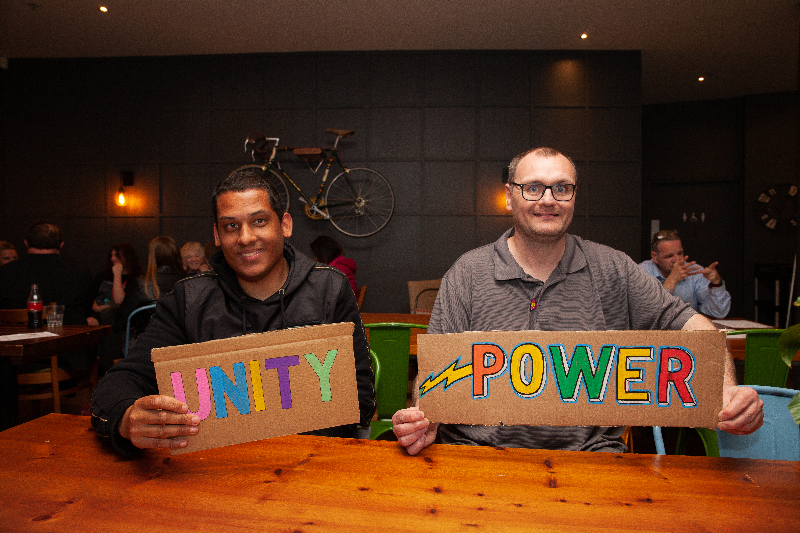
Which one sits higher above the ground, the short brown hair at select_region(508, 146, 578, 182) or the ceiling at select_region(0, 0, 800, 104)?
the ceiling at select_region(0, 0, 800, 104)

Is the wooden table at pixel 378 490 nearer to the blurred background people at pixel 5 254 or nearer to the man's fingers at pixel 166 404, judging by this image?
the man's fingers at pixel 166 404

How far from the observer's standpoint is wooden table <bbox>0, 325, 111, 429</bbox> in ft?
7.48

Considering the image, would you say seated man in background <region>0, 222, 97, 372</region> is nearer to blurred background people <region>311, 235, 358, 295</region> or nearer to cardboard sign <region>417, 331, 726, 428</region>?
blurred background people <region>311, 235, 358, 295</region>

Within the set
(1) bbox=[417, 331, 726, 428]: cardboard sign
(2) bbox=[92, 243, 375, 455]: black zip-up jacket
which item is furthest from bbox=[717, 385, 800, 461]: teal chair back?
(2) bbox=[92, 243, 375, 455]: black zip-up jacket

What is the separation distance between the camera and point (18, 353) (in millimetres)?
2256

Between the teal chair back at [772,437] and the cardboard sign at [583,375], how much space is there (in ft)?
1.18

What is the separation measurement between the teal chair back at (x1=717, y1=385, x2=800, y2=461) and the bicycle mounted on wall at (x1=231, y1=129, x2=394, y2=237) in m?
4.58

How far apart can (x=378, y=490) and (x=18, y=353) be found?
2277 mm

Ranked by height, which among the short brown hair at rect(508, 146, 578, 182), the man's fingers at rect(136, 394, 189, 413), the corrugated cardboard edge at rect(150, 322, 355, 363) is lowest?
the man's fingers at rect(136, 394, 189, 413)

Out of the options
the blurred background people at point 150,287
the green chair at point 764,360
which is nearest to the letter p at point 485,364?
the green chair at point 764,360

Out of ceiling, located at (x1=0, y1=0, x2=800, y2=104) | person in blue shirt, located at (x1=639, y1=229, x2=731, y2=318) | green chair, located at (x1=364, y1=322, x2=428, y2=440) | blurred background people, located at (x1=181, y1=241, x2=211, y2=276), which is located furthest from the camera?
ceiling, located at (x1=0, y1=0, x2=800, y2=104)

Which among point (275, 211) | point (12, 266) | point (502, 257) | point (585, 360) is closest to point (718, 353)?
point (585, 360)

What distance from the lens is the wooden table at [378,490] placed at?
0.73 m

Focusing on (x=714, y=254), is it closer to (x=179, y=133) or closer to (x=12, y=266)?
(x=179, y=133)
